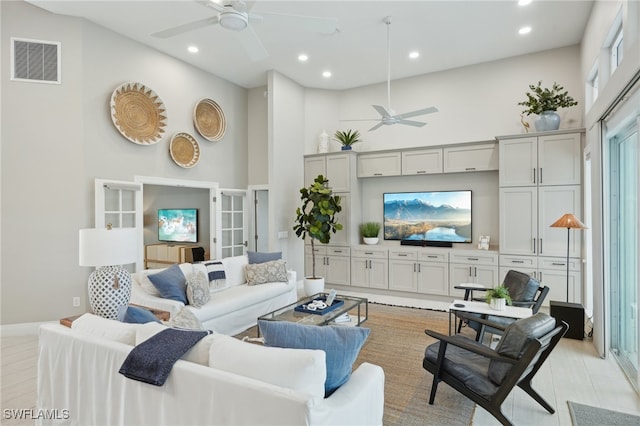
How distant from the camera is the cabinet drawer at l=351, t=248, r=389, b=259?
19.8 ft

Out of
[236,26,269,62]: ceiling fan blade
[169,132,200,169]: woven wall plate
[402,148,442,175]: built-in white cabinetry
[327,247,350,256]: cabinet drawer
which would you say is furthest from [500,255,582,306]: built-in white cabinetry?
[169,132,200,169]: woven wall plate

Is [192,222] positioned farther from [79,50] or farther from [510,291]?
[510,291]

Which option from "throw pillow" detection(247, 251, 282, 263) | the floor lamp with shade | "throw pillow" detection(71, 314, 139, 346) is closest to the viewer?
"throw pillow" detection(71, 314, 139, 346)

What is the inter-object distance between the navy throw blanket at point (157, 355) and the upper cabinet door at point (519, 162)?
4.85m

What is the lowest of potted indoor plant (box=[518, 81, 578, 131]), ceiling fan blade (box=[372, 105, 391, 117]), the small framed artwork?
the small framed artwork

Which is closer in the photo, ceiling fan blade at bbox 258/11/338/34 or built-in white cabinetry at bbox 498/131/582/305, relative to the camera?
ceiling fan blade at bbox 258/11/338/34

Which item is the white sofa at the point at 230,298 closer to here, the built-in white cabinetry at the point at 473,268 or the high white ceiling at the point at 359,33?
the built-in white cabinetry at the point at 473,268

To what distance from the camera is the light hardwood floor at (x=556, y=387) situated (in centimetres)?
255

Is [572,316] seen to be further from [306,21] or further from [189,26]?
[189,26]

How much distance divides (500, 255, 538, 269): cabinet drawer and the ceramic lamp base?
4.94 meters

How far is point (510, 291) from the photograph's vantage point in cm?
395

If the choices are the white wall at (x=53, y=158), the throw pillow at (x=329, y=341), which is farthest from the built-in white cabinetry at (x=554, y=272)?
the white wall at (x=53, y=158)

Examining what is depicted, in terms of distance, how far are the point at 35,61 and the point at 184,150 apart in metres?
2.11

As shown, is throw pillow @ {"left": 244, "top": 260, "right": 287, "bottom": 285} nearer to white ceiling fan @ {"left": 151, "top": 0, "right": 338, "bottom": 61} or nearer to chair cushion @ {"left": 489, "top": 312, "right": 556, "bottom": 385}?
white ceiling fan @ {"left": 151, "top": 0, "right": 338, "bottom": 61}
